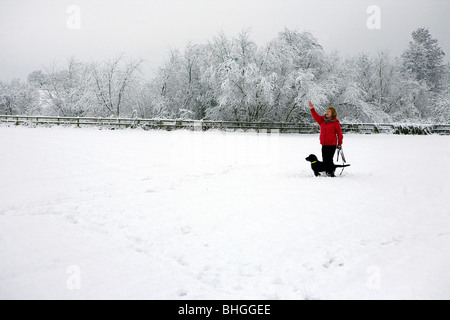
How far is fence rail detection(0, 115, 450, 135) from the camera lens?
2612 cm

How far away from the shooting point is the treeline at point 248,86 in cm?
2762

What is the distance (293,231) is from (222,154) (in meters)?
8.28

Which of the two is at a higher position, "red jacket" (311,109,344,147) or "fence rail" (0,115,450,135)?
A: "fence rail" (0,115,450,135)

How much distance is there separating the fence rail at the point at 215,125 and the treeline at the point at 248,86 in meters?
1.68

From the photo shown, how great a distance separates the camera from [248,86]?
27547 millimetres

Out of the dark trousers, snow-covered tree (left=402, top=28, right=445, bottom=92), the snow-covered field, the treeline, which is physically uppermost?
snow-covered tree (left=402, top=28, right=445, bottom=92)

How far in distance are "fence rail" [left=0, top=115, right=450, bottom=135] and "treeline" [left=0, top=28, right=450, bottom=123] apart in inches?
66.1

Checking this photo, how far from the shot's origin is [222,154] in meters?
12.3

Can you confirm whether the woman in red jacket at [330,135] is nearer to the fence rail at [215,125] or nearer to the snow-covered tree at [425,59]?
the fence rail at [215,125]

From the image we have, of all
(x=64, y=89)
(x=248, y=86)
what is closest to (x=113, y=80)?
(x=64, y=89)

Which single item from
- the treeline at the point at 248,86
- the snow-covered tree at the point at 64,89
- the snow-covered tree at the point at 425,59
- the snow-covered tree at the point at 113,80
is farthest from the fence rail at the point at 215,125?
the snow-covered tree at the point at 425,59

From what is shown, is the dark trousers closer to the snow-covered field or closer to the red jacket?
the red jacket

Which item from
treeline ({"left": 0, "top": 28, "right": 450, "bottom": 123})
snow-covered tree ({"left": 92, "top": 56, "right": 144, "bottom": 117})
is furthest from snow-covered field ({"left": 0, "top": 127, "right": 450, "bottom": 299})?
snow-covered tree ({"left": 92, "top": 56, "right": 144, "bottom": 117})
